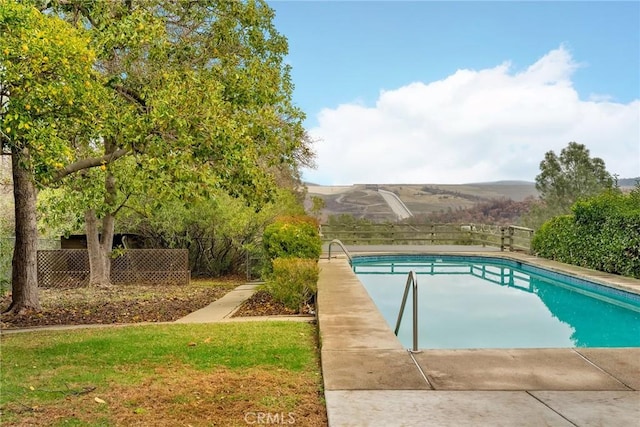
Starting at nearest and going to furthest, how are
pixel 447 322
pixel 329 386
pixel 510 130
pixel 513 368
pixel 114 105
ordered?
pixel 329 386 → pixel 513 368 → pixel 114 105 → pixel 447 322 → pixel 510 130

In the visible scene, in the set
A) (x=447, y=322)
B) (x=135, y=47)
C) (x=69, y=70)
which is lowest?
(x=447, y=322)

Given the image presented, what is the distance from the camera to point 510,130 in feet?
62.2

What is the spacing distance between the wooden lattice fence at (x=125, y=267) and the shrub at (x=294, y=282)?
6.14m

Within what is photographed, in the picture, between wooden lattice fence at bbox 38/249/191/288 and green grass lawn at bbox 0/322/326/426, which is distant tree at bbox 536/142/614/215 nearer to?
wooden lattice fence at bbox 38/249/191/288

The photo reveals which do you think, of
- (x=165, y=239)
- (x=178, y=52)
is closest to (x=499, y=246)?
(x=165, y=239)

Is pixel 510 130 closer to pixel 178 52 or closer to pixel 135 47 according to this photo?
pixel 178 52

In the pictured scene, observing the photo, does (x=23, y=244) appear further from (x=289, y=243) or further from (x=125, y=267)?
(x=125, y=267)

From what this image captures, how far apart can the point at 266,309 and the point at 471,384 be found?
4936 millimetres

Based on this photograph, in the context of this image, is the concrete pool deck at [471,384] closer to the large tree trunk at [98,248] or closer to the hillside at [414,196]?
the large tree trunk at [98,248]

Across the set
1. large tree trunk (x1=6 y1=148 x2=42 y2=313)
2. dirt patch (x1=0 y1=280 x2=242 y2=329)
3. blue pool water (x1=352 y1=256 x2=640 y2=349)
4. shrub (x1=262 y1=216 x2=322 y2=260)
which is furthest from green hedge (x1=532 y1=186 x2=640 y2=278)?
large tree trunk (x1=6 y1=148 x2=42 y2=313)

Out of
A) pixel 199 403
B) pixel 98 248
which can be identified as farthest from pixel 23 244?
pixel 199 403

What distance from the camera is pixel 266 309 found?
862cm

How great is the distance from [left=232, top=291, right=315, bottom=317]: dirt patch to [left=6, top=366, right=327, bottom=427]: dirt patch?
12.1 feet

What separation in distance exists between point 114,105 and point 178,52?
216cm
